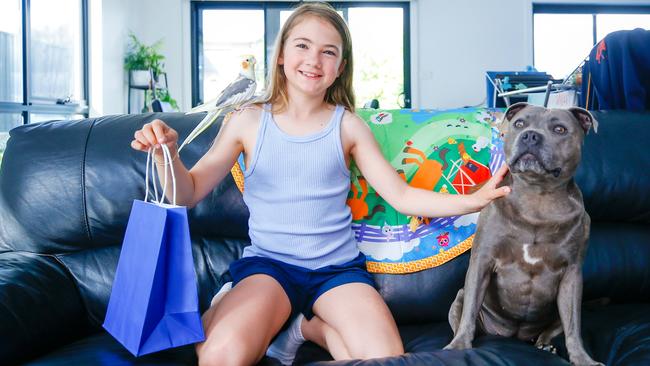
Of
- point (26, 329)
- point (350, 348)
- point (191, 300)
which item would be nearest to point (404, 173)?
point (350, 348)

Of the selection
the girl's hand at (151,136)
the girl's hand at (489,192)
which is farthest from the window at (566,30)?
the girl's hand at (151,136)

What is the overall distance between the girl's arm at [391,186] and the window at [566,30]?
704 centimetres

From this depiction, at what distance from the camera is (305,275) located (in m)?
1.59

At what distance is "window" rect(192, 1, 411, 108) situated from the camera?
7727 millimetres

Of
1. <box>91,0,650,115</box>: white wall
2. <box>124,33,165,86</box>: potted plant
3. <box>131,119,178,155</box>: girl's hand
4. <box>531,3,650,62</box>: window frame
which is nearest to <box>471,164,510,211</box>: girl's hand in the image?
<box>131,119,178,155</box>: girl's hand

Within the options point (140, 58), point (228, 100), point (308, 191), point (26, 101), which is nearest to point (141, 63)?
point (140, 58)

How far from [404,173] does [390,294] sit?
1.16ft

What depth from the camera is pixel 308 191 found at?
1.65 metres

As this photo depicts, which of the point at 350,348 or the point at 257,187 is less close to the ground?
the point at 257,187

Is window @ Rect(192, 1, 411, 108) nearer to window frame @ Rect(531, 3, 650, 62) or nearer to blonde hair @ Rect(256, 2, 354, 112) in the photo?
window frame @ Rect(531, 3, 650, 62)

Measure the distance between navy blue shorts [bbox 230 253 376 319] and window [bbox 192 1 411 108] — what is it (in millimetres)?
6282

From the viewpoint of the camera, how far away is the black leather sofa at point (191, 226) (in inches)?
65.5

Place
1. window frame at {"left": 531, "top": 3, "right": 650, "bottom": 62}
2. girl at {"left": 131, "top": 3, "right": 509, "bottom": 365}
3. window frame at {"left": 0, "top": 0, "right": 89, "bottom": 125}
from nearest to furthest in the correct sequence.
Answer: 1. girl at {"left": 131, "top": 3, "right": 509, "bottom": 365}
2. window frame at {"left": 0, "top": 0, "right": 89, "bottom": 125}
3. window frame at {"left": 531, "top": 3, "right": 650, "bottom": 62}

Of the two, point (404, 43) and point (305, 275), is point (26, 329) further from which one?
point (404, 43)
